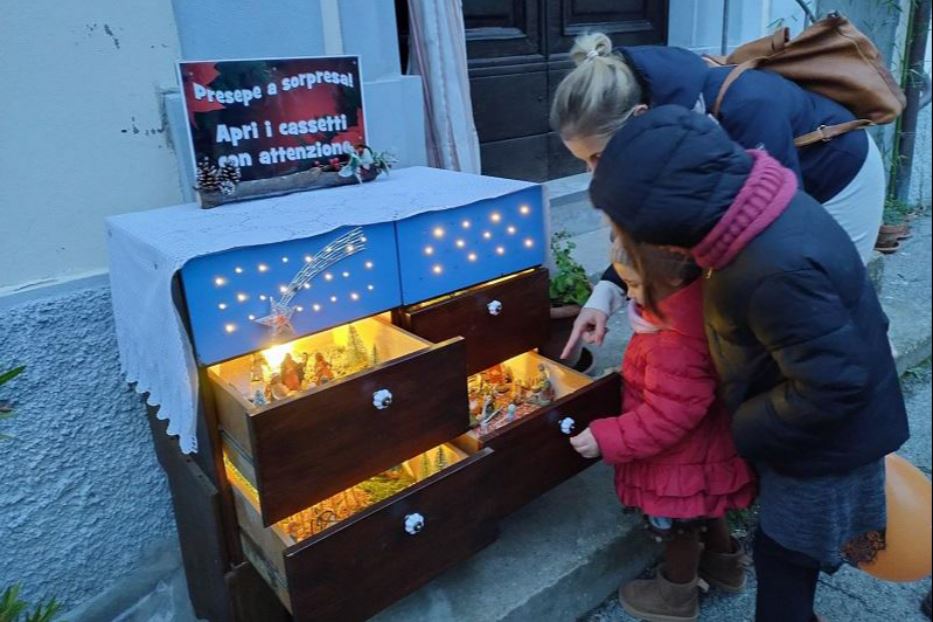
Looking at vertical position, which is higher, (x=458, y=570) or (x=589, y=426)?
(x=589, y=426)

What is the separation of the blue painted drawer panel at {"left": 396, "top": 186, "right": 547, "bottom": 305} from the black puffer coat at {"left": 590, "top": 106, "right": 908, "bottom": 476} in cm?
61

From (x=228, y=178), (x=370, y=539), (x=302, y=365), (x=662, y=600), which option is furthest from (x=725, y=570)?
(x=228, y=178)

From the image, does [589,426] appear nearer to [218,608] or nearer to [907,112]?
[218,608]

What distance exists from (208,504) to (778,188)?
4.57ft

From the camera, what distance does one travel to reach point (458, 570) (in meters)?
1.97

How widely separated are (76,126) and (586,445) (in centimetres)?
154

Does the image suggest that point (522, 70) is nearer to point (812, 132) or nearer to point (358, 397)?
point (812, 132)

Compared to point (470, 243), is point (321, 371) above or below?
below

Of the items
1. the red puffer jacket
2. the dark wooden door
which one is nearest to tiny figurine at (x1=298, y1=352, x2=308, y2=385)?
the red puffer jacket

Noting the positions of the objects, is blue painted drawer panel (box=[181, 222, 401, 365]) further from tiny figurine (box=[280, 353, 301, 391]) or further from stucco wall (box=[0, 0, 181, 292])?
stucco wall (box=[0, 0, 181, 292])

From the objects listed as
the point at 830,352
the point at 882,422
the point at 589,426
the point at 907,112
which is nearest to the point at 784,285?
the point at 830,352

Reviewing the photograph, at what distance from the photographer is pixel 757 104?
→ 5.47ft

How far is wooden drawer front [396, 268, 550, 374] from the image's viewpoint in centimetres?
187

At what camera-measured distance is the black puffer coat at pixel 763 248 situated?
1198 millimetres
